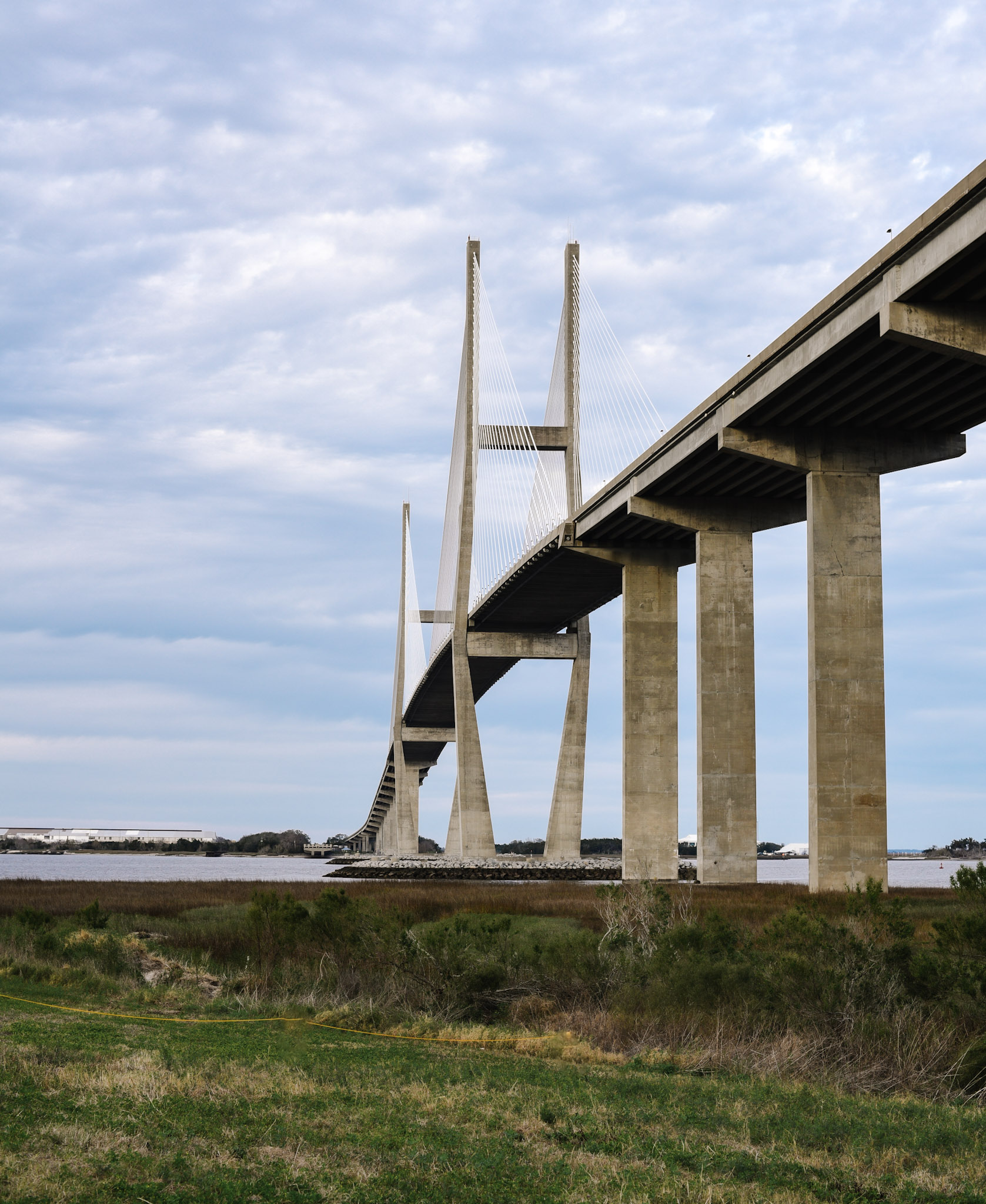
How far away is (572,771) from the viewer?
5462 cm

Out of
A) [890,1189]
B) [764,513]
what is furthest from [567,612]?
[890,1189]

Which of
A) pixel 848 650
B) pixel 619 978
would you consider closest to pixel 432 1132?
pixel 619 978

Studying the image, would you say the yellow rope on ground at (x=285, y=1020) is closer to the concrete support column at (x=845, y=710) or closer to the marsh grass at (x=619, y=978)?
the marsh grass at (x=619, y=978)

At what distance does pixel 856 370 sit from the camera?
82.9ft

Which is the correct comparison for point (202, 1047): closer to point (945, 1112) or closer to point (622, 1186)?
point (622, 1186)

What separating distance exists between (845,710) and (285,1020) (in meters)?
17.3

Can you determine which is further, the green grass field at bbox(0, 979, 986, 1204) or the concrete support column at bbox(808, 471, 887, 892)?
the concrete support column at bbox(808, 471, 887, 892)

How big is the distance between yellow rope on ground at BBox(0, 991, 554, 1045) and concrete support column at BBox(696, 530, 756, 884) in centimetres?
2245

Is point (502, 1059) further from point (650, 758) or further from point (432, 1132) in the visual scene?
point (650, 758)

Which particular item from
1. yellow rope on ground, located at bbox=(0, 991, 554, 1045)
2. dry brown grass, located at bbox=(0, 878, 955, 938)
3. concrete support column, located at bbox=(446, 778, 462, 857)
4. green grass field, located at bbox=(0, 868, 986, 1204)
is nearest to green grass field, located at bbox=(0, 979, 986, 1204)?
green grass field, located at bbox=(0, 868, 986, 1204)

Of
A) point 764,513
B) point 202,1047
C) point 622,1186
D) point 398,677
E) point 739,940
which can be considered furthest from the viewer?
point 398,677

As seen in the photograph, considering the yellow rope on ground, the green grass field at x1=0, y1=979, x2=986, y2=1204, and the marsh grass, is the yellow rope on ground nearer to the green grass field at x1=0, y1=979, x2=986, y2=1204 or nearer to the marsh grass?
the marsh grass

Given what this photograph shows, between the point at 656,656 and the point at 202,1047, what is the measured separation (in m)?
30.8

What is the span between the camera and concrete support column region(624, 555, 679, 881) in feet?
130
